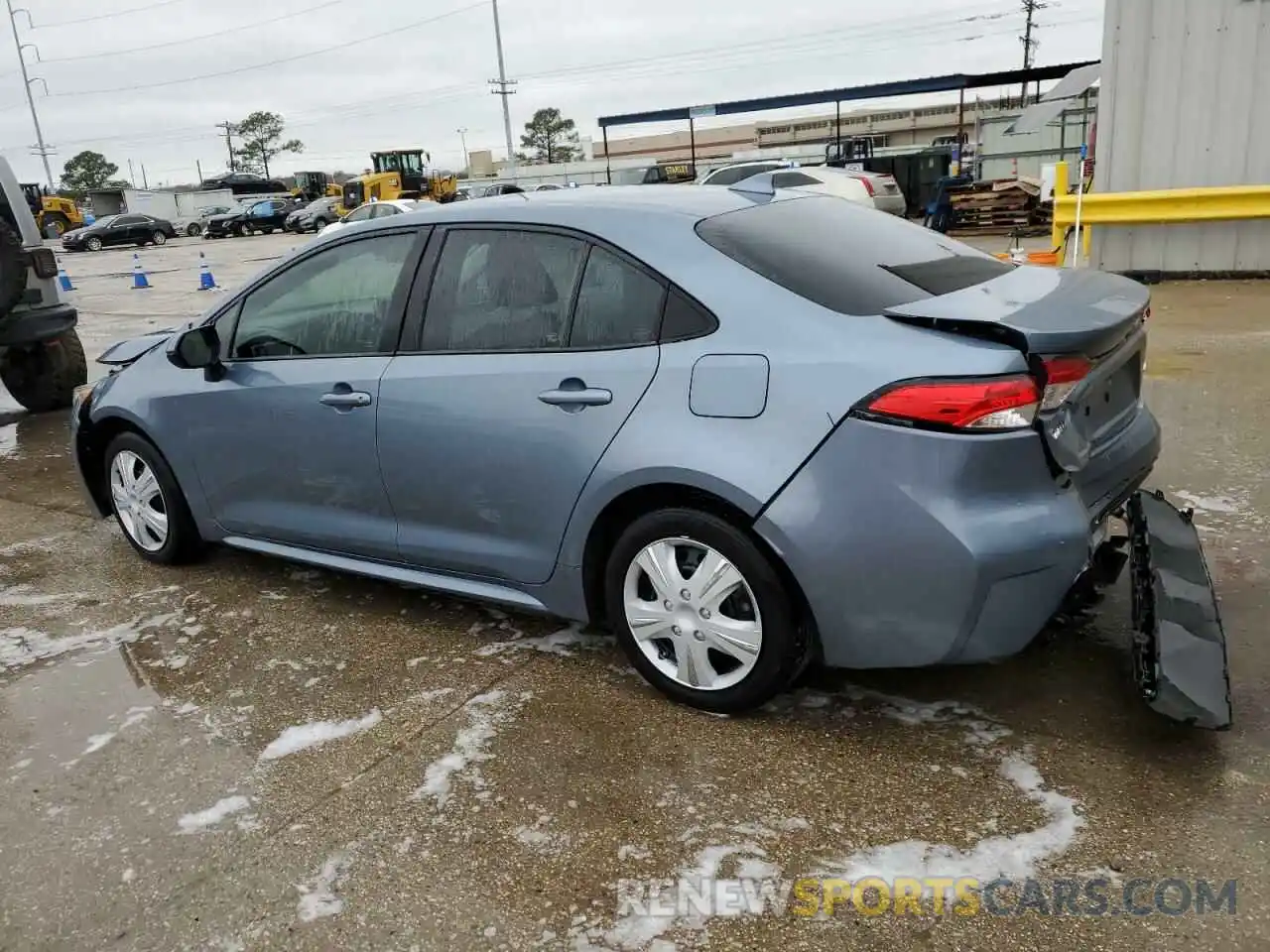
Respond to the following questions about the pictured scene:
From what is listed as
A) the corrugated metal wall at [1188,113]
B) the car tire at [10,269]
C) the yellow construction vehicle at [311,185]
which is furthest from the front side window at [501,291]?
the yellow construction vehicle at [311,185]

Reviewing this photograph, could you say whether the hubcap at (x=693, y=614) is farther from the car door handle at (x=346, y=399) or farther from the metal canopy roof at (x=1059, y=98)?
the metal canopy roof at (x=1059, y=98)

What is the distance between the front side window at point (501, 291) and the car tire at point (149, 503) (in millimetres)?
1691

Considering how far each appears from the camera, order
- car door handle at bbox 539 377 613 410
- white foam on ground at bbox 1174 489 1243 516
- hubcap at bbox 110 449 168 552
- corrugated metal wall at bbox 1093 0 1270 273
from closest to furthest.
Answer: car door handle at bbox 539 377 613 410 < white foam on ground at bbox 1174 489 1243 516 < hubcap at bbox 110 449 168 552 < corrugated metal wall at bbox 1093 0 1270 273

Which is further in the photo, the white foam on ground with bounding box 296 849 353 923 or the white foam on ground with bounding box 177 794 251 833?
the white foam on ground with bounding box 177 794 251 833

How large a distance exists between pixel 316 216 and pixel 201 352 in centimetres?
4068

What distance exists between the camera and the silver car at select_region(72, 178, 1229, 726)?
2.62 meters

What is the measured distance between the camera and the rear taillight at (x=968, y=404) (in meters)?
2.55

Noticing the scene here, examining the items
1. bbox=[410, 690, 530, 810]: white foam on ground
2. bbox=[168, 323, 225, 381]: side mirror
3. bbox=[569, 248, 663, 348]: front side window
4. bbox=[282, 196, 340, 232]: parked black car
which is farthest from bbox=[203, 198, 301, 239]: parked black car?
bbox=[410, 690, 530, 810]: white foam on ground

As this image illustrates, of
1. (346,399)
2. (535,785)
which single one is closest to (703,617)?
(535,785)

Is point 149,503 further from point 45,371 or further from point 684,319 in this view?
point 45,371

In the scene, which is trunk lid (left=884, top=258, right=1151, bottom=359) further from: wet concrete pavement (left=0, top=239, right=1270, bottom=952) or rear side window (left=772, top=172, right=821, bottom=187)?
rear side window (left=772, top=172, right=821, bottom=187)

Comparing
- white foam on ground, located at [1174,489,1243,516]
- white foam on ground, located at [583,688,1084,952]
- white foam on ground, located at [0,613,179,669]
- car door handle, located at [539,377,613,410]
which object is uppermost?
car door handle, located at [539,377,613,410]

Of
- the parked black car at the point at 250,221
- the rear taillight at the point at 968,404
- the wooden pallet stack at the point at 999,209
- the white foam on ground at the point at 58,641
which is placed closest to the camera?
the rear taillight at the point at 968,404

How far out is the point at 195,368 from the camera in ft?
13.7
